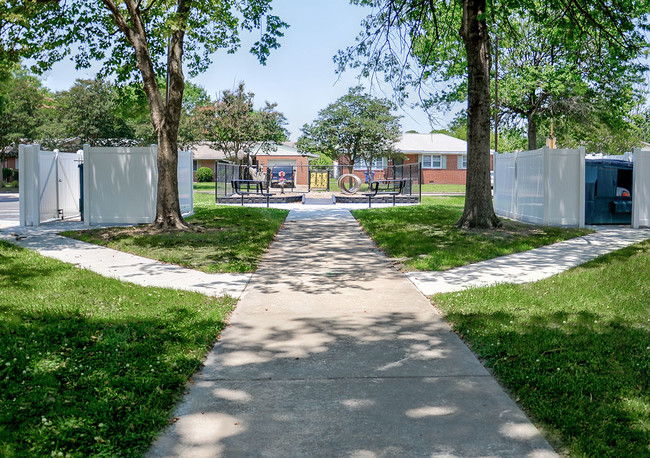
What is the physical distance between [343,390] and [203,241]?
8.56 m

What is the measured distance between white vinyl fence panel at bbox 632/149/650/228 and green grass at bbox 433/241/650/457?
25.2 ft

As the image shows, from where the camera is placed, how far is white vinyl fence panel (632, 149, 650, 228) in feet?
52.3

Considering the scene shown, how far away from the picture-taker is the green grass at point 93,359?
3869mm

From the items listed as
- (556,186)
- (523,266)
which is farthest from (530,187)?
(523,266)

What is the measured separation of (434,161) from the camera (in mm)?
56188

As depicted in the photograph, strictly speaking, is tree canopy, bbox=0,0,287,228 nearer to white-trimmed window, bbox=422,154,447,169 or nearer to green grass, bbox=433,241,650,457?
green grass, bbox=433,241,650,457

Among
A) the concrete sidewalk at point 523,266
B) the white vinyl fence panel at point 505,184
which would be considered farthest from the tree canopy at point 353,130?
the concrete sidewalk at point 523,266

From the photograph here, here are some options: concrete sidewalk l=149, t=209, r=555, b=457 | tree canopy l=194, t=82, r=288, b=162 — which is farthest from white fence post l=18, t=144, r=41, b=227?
tree canopy l=194, t=82, r=288, b=162

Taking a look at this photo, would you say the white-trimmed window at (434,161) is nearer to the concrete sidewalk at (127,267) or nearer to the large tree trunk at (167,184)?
the large tree trunk at (167,184)

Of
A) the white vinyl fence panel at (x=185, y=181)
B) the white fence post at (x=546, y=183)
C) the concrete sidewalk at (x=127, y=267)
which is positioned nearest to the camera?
the concrete sidewalk at (x=127, y=267)

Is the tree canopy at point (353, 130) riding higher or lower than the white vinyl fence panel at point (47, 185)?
higher

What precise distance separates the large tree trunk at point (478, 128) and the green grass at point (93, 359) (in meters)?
8.39

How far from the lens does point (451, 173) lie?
56.4 meters

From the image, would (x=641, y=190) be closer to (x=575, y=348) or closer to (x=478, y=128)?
(x=478, y=128)
